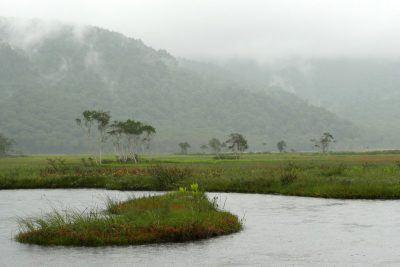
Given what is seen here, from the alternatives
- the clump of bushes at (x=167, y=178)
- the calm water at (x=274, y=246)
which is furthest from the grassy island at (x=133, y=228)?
the clump of bushes at (x=167, y=178)

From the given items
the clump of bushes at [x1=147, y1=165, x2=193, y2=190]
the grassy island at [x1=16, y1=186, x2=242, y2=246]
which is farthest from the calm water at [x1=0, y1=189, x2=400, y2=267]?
the clump of bushes at [x1=147, y1=165, x2=193, y2=190]

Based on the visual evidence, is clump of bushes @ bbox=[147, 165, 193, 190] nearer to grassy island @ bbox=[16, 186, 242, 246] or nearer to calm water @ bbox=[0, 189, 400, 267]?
calm water @ bbox=[0, 189, 400, 267]

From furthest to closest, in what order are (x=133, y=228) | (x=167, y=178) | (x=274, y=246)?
1. (x=167, y=178)
2. (x=133, y=228)
3. (x=274, y=246)

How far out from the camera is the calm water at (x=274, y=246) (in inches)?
1188

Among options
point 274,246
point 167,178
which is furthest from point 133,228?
point 167,178

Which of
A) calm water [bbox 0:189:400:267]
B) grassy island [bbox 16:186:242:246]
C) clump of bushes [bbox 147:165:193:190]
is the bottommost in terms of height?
calm water [bbox 0:189:400:267]

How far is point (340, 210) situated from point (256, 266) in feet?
67.7

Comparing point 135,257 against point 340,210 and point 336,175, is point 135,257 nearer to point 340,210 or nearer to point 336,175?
point 340,210

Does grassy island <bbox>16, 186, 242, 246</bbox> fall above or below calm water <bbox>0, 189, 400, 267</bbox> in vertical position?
above

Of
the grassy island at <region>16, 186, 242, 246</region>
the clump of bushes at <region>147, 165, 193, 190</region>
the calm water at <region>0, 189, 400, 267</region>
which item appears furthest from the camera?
the clump of bushes at <region>147, 165, 193, 190</region>

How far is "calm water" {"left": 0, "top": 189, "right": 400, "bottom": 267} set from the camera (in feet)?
99.0

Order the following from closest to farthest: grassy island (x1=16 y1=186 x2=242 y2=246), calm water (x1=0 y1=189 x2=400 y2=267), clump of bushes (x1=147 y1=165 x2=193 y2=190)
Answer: calm water (x1=0 y1=189 x2=400 y2=267)
grassy island (x1=16 y1=186 x2=242 y2=246)
clump of bushes (x1=147 y1=165 x2=193 y2=190)

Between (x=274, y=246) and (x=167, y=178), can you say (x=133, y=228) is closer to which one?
(x=274, y=246)

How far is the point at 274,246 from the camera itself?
33.9 meters
